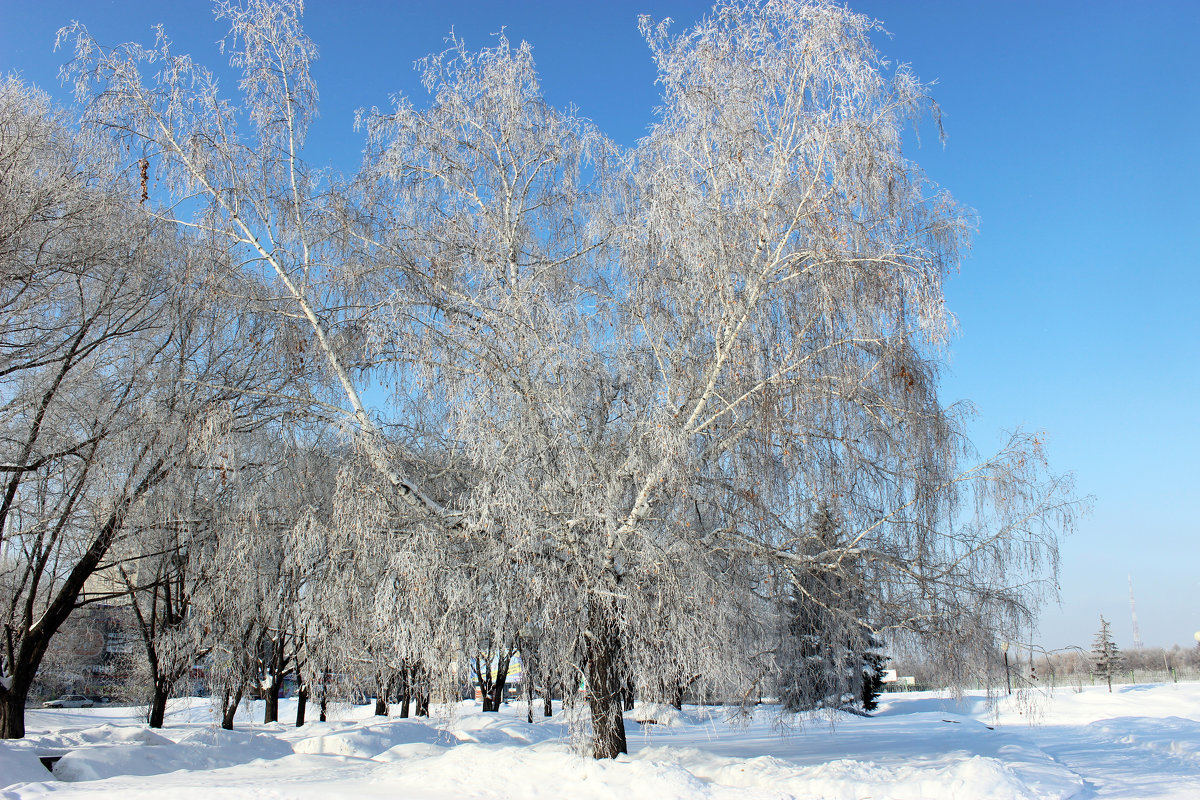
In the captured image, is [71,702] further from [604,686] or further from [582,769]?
[604,686]

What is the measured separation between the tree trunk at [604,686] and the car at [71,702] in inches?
1912

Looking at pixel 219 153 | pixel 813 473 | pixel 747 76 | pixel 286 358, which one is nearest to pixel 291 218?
pixel 219 153

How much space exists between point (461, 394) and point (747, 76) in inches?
203

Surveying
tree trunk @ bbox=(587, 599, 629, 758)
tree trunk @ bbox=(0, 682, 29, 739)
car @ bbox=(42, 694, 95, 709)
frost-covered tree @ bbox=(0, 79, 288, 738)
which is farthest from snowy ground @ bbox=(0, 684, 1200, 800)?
car @ bbox=(42, 694, 95, 709)

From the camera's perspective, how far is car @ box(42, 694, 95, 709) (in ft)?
149

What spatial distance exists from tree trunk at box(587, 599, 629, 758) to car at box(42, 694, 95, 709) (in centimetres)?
4857

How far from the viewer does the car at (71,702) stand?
45272mm

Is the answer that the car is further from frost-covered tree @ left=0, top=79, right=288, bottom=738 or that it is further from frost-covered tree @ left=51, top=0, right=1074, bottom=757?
frost-covered tree @ left=51, top=0, right=1074, bottom=757

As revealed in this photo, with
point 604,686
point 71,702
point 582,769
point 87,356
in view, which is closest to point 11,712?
point 87,356

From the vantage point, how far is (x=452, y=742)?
1466cm

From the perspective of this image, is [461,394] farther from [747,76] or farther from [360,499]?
[747,76]

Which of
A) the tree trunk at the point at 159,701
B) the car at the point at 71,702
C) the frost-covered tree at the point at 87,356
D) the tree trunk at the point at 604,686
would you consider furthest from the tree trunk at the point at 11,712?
the car at the point at 71,702

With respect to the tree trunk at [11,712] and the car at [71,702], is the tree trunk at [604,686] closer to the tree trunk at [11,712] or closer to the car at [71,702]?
the tree trunk at [11,712]

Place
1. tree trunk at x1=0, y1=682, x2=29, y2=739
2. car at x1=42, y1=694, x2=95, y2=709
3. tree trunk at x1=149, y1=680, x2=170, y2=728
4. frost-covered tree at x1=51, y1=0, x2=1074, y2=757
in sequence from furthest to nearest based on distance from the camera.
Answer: car at x1=42, y1=694, x2=95, y2=709
tree trunk at x1=149, y1=680, x2=170, y2=728
tree trunk at x1=0, y1=682, x2=29, y2=739
frost-covered tree at x1=51, y1=0, x2=1074, y2=757
